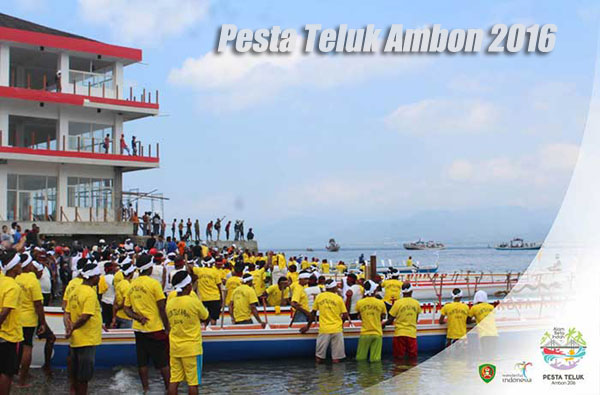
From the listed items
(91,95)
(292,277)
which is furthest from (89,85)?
(292,277)

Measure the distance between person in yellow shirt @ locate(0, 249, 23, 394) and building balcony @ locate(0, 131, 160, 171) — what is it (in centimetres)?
2613

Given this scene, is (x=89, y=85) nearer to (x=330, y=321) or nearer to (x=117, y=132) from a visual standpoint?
(x=117, y=132)

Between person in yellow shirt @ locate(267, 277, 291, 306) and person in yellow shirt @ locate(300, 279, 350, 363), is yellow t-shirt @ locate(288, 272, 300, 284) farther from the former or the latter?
person in yellow shirt @ locate(300, 279, 350, 363)

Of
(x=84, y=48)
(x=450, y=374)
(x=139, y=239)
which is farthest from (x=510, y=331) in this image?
(x=84, y=48)

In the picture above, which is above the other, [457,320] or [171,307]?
[171,307]

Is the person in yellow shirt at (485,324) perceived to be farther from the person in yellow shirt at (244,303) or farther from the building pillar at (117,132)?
the building pillar at (117,132)

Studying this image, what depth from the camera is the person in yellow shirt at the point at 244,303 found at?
15492 millimetres

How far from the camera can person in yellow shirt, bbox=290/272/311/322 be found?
51.5 feet

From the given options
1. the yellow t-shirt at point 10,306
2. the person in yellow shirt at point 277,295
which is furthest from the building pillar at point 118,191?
the yellow t-shirt at point 10,306

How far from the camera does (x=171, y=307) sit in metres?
9.75

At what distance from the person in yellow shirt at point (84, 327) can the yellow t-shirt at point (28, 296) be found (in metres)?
0.63

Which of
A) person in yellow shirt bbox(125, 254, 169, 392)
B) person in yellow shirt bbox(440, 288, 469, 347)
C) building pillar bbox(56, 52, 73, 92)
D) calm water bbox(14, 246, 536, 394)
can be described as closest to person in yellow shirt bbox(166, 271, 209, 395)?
person in yellow shirt bbox(125, 254, 169, 392)

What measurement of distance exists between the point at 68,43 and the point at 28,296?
2910 cm

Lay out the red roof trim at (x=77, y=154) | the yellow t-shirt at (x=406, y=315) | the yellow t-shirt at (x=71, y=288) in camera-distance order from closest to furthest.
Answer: the yellow t-shirt at (x=71, y=288)
the yellow t-shirt at (x=406, y=315)
the red roof trim at (x=77, y=154)
